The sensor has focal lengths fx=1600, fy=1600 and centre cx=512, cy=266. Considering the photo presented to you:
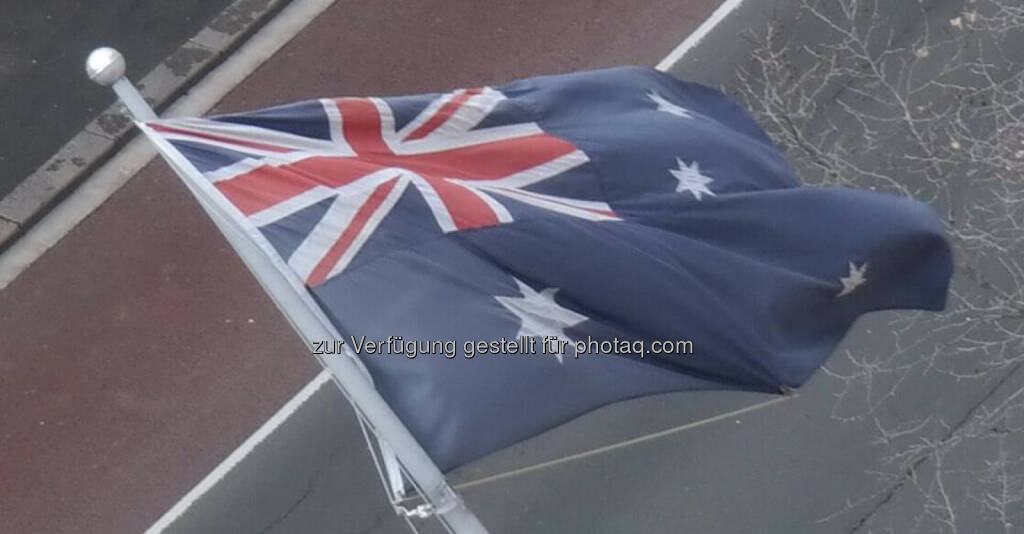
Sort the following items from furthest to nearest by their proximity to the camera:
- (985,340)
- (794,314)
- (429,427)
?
(985,340), (794,314), (429,427)

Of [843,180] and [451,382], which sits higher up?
[451,382]

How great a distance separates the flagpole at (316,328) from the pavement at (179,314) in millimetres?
4691

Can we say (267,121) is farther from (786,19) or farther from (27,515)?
(786,19)

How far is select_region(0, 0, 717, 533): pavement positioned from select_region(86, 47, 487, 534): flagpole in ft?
15.4

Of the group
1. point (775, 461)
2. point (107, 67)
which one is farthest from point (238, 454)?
point (107, 67)

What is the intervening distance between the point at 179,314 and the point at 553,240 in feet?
A: 21.0

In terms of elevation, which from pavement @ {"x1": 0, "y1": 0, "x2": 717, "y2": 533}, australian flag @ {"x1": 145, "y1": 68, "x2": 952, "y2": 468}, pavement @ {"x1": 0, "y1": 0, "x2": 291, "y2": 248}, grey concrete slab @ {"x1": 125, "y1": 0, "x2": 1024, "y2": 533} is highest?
pavement @ {"x1": 0, "y1": 0, "x2": 291, "y2": 248}

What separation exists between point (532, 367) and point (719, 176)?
5.16ft

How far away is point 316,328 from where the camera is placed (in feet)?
18.6

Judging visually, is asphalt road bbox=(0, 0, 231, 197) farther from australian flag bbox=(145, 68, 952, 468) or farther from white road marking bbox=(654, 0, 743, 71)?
australian flag bbox=(145, 68, 952, 468)

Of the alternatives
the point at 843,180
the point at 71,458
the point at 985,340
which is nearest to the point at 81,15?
the point at 71,458

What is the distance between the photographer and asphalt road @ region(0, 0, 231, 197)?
1443 cm

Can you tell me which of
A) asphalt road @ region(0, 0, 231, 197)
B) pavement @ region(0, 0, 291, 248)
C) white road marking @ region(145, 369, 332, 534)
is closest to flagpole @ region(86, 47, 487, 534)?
white road marking @ region(145, 369, 332, 534)

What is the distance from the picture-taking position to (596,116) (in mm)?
7355
